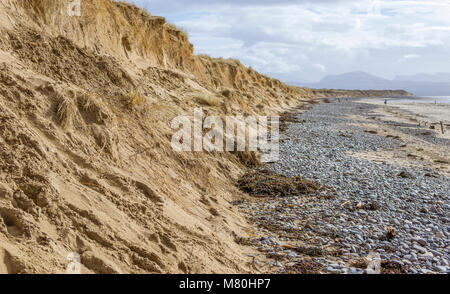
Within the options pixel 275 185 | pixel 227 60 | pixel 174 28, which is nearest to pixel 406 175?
pixel 275 185

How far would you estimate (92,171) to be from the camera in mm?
5051

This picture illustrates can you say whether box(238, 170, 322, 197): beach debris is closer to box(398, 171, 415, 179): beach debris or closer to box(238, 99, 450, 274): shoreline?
box(238, 99, 450, 274): shoreline

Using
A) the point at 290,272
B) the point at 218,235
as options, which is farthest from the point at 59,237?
the point at 290,272

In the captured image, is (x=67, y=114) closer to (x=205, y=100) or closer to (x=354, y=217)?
(x=354, y=217)

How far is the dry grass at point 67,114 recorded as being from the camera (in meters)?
5.51

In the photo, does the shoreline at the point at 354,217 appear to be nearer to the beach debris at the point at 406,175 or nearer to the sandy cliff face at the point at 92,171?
the beach debris at the point at 406,175

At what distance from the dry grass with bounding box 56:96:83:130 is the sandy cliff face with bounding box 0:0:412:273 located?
0.02 metres

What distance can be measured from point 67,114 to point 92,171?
1.23m

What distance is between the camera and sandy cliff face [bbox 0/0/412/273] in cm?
381

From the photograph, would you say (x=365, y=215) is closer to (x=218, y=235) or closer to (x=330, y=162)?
(x=218, y=235)

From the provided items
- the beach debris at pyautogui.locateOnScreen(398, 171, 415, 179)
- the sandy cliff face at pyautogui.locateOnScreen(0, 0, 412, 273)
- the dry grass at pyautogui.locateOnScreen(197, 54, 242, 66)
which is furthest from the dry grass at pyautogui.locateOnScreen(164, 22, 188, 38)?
the beach debris at pyautogui.locateOnScreen(398, 171, 415, 179)

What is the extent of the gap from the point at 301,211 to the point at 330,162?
16.5ft

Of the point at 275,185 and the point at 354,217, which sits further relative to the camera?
the point at 275,185

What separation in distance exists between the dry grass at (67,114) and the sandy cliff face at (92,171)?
20mm
